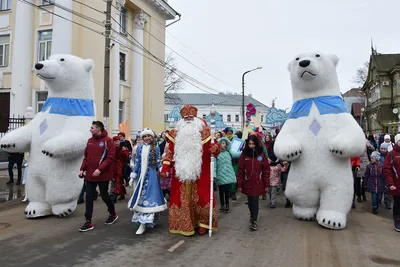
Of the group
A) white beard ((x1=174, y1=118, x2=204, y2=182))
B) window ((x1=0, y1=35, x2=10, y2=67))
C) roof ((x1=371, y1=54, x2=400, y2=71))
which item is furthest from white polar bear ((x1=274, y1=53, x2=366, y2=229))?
roof ((x1=371, y1=54, x2=400, y2=71))

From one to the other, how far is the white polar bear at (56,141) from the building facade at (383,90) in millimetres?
36413

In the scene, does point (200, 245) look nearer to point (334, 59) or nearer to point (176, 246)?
point (176, 246)

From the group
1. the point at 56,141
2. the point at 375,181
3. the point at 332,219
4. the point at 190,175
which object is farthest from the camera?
the point at 375,181

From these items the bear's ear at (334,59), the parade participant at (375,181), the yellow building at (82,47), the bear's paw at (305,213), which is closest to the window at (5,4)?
the yellow building at (82,47)

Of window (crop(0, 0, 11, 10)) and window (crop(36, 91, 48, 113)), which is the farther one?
window (crop(0, 0, 11, 10))

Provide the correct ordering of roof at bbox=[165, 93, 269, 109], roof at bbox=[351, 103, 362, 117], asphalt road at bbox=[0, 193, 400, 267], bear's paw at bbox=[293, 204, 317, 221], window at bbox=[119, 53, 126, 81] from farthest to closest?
roof at bbox=[165, 93, 269, 109], roof at bbox=[351, 103, 362, 117], window at bbox=[119, 53, 126, 81], bear's paw at bbox=[293, 204, 317, 221], asphalt road at bbox=[0, 193, 400, 267]

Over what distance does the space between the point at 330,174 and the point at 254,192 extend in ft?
4.37

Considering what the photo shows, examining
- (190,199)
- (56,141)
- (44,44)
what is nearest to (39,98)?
(44,44)

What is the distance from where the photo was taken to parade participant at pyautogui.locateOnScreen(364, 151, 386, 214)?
25.4 ft

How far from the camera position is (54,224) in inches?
242

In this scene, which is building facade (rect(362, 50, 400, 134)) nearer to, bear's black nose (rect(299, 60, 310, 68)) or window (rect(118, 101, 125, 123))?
window (rect(118, 101, 125, 123))

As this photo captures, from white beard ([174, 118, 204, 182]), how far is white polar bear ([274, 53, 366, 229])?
1.57 meters

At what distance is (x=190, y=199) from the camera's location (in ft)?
18.4

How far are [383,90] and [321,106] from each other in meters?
40.1
